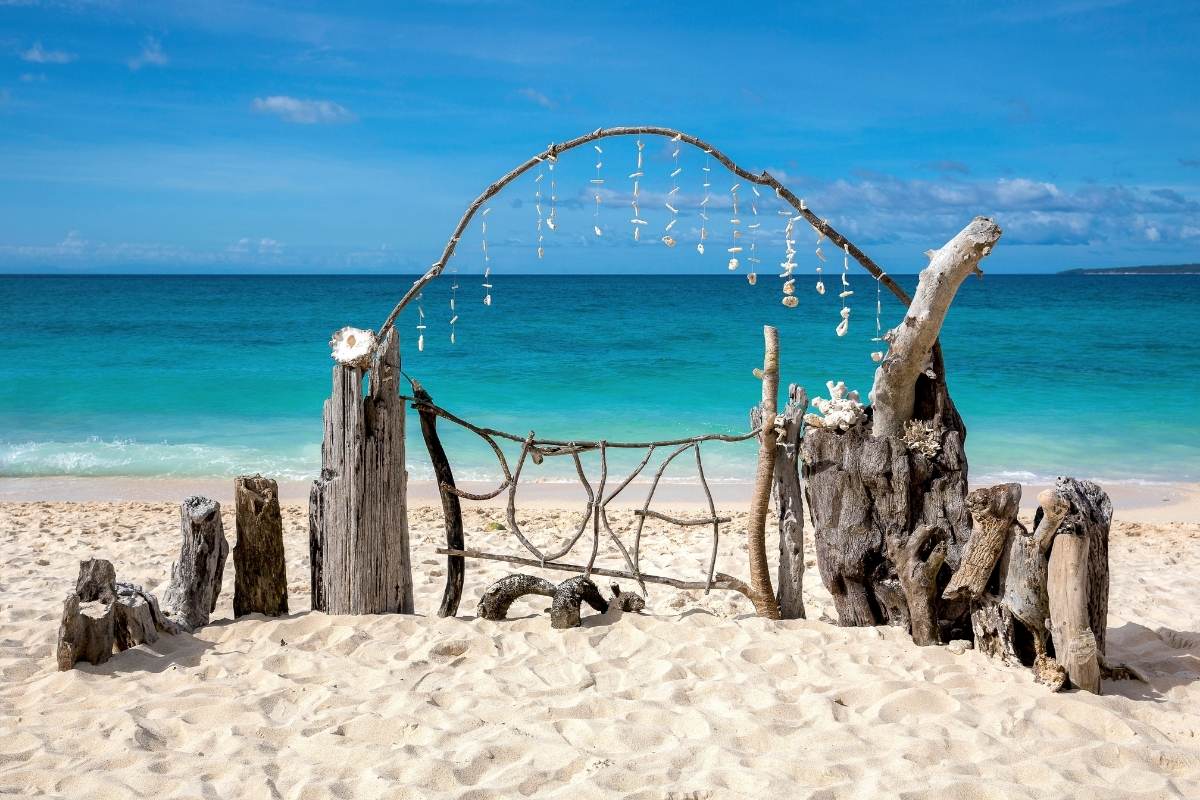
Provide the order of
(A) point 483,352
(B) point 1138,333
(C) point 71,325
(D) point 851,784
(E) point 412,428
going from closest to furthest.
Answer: (D) point 851,784 < (E) point 412,428 < (A) point 483,352 < (B) point 1138,333 < (C) point 71,325

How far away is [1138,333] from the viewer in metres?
32.9

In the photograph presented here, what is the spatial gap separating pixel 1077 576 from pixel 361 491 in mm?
3470

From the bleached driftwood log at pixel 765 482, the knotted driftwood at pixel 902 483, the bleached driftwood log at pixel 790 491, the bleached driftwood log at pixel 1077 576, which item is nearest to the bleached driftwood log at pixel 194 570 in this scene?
the bleached driftwood log at pixel 765 482

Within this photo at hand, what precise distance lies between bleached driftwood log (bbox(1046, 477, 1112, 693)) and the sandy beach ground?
15 centimetres

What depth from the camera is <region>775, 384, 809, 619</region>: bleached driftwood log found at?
482 centimetres

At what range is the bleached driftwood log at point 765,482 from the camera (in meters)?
4.80

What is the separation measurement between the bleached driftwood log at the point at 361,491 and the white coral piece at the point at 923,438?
8.80 ft

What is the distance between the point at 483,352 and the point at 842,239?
919 inches

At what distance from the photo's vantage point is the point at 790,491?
4.91 meters

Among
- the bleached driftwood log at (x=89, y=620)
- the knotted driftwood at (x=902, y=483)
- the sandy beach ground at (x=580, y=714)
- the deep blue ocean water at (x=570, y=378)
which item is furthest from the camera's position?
the deep blue ocean water at (x=570, y=378)

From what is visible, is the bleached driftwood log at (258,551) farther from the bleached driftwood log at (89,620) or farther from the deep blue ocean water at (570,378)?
the deep blue ocean water at (570,378)

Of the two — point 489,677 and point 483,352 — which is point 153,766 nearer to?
point 489,677

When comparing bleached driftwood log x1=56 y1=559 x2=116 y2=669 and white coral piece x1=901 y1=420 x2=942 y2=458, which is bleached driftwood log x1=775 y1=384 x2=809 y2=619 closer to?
white coral piece x1=901 y1=420 x2=942 y2=458

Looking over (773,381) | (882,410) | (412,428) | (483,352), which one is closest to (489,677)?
(773,381)
